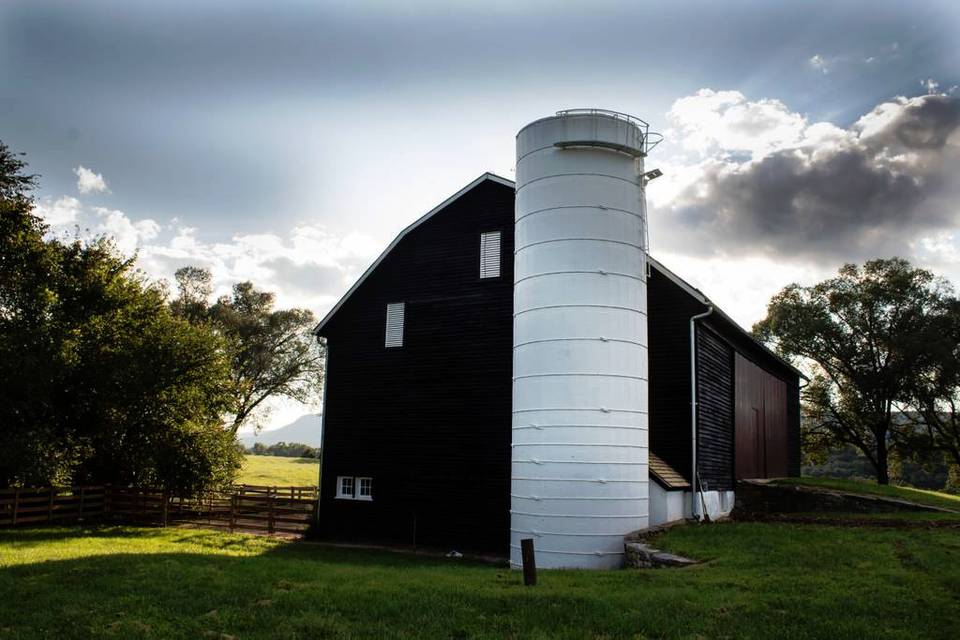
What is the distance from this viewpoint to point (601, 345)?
16594mm

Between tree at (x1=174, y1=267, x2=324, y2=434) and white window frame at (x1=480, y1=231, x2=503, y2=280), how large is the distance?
1020 inches

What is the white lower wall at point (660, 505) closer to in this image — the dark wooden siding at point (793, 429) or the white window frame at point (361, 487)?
the white window frame at point (361, 487)

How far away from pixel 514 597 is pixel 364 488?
1371 centimetres

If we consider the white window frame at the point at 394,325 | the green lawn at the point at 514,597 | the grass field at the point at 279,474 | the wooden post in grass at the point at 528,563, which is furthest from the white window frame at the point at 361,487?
the grass field at the point at 279,474

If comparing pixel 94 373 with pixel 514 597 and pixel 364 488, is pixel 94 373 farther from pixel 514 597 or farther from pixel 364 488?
pixel 514 597

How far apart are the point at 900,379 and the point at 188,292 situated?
129 ft

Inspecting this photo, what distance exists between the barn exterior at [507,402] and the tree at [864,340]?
19837mm

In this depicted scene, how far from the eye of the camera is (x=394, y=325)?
76.9 feet

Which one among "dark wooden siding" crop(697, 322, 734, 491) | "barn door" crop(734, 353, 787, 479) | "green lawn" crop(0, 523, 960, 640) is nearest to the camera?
"green lawn" crop(0, 523, 960, 640)

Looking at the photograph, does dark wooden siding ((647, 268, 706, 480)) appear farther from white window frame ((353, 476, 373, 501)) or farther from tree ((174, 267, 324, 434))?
tree ((174, 267, 324, 434))

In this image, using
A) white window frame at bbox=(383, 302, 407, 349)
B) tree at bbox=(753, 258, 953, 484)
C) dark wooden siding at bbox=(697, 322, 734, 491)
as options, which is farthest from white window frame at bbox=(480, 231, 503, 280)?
tree at bbox=(753, 258, 953, 484)

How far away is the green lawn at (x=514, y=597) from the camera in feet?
29.6

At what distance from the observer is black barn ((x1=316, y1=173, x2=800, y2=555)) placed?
→ 803 inches

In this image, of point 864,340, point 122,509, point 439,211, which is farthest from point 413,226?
point 864,340
